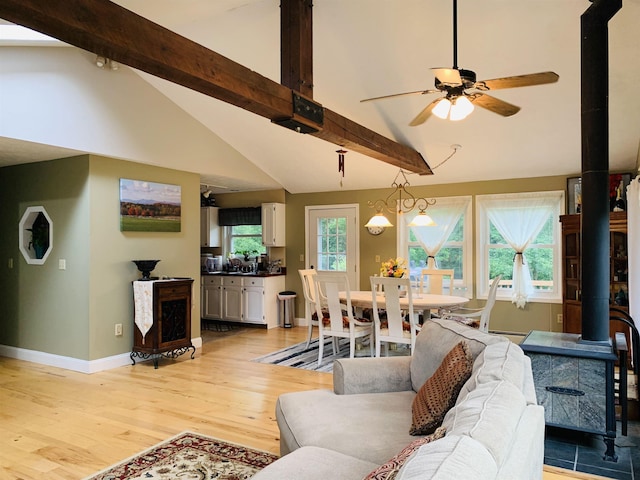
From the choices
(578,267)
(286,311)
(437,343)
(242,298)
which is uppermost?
(578,267)

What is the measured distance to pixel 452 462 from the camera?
1.00m

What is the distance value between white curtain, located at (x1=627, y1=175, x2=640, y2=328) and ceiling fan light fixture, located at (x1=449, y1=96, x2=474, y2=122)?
2.01 m

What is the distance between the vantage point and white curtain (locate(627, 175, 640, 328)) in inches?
169

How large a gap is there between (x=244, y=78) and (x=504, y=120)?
10.1 ft

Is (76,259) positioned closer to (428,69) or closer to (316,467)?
(428,69)

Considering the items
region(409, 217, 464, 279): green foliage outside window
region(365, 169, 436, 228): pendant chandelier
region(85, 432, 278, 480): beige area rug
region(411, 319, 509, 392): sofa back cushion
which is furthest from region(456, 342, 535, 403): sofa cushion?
region(365, 169, 436, 228): pendant chandelier

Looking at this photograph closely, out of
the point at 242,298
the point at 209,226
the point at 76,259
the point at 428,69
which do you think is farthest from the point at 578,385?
the point at 209,226

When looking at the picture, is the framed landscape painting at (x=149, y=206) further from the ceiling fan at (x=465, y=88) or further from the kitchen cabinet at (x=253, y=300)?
the ceiling fan at (x=465, y=88)

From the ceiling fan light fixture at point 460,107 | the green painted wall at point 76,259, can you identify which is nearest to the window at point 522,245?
the ceiling fan light fixture at point 460,107

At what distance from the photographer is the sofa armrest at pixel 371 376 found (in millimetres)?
2691

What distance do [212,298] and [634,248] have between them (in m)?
5.90

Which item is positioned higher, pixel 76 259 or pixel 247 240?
pixel 247 240

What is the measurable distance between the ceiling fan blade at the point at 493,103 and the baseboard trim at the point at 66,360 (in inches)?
172

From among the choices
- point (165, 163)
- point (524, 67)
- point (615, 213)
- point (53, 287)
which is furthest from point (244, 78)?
point (615, 213)
